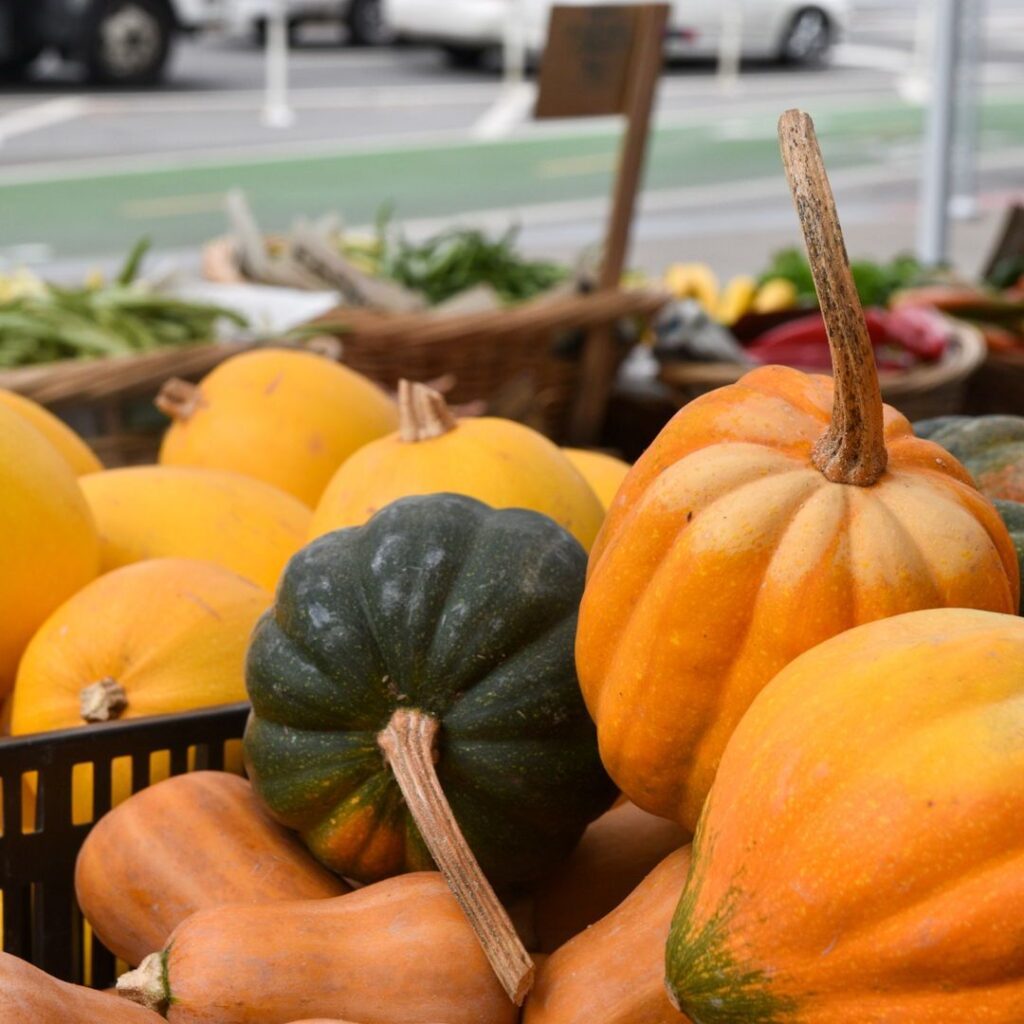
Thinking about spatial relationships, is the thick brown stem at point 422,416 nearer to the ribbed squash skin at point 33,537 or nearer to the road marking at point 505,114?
the ribbed squash skin at point 33,537

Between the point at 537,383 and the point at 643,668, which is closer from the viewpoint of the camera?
the point at 643,668

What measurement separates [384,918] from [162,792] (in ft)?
1.00

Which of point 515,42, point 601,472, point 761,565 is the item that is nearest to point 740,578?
point 761,565

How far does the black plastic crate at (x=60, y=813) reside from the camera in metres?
1.39

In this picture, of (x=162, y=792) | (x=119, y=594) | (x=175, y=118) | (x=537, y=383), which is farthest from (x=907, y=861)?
(x=175, y=118)

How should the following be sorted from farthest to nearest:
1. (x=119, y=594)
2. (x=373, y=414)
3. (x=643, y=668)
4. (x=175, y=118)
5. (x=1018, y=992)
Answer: (x=175, y=118) → (x=373, y=414) → (x=119, y=594) → (x=643, y=668) → (x=1018, y=992)

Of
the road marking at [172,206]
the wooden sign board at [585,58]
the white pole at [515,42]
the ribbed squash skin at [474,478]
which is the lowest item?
the road marking at [172,206]

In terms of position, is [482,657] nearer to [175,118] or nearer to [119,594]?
[119,594]

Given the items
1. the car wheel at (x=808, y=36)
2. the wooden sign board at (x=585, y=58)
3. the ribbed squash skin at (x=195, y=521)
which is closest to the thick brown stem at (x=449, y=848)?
the ribbed squash skin at (x=195, y=521)

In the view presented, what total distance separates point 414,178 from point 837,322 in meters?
12.5

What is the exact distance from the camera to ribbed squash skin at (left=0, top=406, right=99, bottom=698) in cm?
163

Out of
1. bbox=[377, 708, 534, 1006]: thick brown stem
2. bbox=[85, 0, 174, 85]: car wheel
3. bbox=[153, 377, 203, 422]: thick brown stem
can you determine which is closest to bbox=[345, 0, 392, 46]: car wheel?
bbox=[85, 0, 174, 85]: car wheel

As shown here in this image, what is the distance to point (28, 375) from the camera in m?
2.76

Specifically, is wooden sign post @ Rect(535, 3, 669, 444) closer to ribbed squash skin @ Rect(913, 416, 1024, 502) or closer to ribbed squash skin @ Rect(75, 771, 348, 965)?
ribbed squash skin @ Rect(913, 416, 1024, 502)
